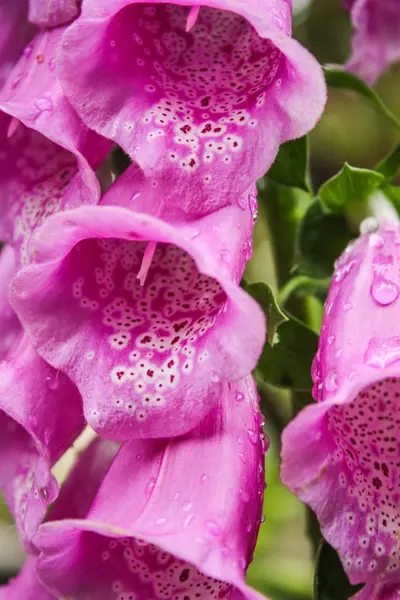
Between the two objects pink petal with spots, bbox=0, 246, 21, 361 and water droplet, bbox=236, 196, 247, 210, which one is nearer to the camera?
water droplet, bbox=236, 196, 247, 210

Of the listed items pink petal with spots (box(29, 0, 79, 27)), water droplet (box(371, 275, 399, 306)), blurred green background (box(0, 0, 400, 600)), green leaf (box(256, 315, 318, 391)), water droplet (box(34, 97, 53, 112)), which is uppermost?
pink petal with spots (box(29, 0, 79, 27))

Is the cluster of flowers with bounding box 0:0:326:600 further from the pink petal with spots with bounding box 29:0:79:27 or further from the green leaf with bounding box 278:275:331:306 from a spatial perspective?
the green leaf with bounding box 278:275:331:306

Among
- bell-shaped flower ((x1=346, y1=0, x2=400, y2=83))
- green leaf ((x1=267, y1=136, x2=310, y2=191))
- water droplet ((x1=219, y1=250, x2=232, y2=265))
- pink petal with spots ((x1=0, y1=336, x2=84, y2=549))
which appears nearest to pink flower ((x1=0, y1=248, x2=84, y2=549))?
pink petal with spots ((x1=0, y1=336, x2=84, y2=549))

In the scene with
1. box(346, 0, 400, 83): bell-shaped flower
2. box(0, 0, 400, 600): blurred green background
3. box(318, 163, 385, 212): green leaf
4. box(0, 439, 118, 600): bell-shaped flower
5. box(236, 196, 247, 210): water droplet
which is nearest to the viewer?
box(236, 196, 247, 210): water droplet

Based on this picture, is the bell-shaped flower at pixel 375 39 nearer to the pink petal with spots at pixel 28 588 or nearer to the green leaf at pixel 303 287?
the green leaf at pixel 303 287

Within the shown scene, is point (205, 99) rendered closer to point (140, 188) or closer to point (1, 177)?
point (140, 188)

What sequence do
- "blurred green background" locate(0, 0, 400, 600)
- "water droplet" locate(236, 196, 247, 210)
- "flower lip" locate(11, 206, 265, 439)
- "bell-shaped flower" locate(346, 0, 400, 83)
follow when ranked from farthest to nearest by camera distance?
"blurred green background" locate(0, 0, 400, 600) → "bell-shaped flower" locate(346, 0, 400, 83) → "water droplet" locate(236, 196, 247, 210) → "flower lip" locate(11, 206, 265, 439)

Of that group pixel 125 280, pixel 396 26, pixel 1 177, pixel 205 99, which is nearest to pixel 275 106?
pixel 205 99

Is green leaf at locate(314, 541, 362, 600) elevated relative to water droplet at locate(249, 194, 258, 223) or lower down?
lower down
